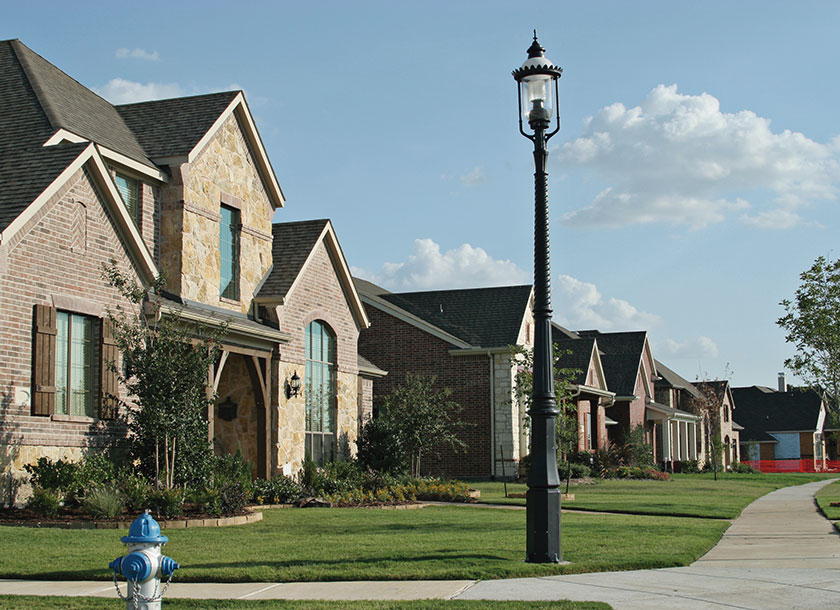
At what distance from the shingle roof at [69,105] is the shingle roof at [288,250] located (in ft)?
14.3

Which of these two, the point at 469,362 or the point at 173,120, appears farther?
Result: the point at 469,362

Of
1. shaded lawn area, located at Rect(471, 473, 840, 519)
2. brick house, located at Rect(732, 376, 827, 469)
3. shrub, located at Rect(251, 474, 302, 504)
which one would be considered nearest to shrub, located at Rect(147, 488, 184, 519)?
shrub, located at Rect(251, 474, 302, 504)

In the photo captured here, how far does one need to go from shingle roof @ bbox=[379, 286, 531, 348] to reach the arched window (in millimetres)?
9836

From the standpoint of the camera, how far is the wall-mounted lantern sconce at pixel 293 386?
902 inches

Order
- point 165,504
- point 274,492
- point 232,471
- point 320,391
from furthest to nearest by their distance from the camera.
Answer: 1. point 320,391
2. point 274,492
3. point 232,471
4. point 165,504

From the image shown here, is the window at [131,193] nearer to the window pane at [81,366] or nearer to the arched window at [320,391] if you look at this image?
the window pane at [81,366]

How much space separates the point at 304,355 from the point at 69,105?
7.91 meters

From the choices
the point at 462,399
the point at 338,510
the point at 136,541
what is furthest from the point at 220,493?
the point at 462,399

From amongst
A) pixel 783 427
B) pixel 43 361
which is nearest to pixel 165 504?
pixel 43 361

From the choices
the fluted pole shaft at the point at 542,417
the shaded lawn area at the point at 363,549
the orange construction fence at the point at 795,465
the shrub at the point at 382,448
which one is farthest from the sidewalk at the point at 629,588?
the orange construction fence at the point at 795,465

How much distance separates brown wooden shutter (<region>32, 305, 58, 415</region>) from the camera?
1556 cm

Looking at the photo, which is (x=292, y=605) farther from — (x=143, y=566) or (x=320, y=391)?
(x=320, y=391)

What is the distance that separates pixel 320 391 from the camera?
82.3 ft

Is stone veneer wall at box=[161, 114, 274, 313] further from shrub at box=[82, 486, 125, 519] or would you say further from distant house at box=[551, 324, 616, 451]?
distant house at box=[551, 324, 616, 451]
